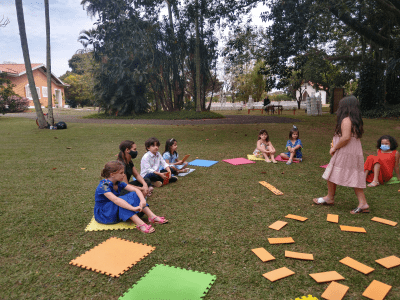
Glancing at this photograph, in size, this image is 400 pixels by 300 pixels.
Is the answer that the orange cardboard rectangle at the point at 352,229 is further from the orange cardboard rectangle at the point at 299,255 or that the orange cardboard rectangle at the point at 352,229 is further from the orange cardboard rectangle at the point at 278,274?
the orange cardboard rectangle at the point at 278,274

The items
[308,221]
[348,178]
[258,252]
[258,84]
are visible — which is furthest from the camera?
[258,84]

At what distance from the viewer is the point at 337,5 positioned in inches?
347

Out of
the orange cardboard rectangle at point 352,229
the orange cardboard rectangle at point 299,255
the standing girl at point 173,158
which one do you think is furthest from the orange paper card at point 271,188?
the orange cardboard rectangle at point 299,255

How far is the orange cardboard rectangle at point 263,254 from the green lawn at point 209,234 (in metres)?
0.04

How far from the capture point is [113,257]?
9.67 feet

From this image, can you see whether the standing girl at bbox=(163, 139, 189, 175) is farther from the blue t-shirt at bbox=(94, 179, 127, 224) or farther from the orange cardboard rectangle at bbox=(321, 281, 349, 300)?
the orange cardboard rectangle at bbox=(321, 281, 349, 300)

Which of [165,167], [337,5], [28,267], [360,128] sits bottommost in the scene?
[28,267]

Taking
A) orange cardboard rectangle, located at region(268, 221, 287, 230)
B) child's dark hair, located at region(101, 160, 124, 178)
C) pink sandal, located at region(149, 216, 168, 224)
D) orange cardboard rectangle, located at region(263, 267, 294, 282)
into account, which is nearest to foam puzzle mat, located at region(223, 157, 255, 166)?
orange cardboard rectangle, located at region(268, 221, 287, 230)

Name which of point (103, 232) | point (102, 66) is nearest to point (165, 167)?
point (103, 232)

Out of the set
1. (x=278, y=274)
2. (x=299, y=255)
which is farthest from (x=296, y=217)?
(x=278, y=274)

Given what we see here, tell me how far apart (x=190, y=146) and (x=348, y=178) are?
21.2ft

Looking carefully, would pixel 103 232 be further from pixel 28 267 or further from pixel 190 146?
pixel 190 146

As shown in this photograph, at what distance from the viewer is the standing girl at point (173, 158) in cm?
617

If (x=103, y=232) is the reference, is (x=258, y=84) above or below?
above
